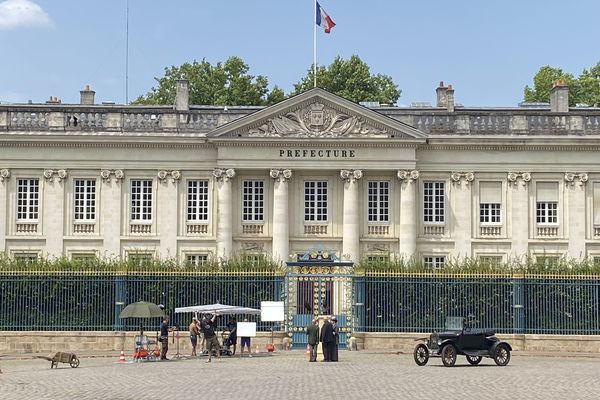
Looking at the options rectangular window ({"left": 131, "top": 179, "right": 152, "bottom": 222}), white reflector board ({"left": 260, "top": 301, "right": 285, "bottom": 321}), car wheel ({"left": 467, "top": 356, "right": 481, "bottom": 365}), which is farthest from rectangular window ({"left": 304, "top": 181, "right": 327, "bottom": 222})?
car wheel ({"left": 467, "top": 356, "right": 481, "bottom": 365})

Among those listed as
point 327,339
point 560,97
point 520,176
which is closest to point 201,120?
point 520,176

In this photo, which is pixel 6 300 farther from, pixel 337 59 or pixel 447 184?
pixel 337 59

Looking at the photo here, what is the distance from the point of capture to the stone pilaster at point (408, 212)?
57500 mm

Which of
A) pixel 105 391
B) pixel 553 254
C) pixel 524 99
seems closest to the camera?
pixel 105 391

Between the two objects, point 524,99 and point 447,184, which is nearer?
point 447,184

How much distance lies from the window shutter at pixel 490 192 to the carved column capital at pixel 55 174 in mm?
20564

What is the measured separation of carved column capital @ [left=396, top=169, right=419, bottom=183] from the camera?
57.5 m

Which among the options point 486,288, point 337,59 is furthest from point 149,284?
point 337,59

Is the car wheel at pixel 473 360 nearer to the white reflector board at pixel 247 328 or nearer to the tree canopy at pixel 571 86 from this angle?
the white reflector board at pixel 247 328

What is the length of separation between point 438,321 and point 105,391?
18105 mm

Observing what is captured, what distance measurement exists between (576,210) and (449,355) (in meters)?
26.4

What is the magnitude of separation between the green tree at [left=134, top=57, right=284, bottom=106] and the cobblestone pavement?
47.1 m

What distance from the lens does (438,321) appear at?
137 feet

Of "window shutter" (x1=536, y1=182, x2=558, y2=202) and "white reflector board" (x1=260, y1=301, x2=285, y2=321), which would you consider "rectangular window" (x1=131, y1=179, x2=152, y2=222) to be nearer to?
"window shutter" (x1=536, y1=182, x2=558, y2=202)
